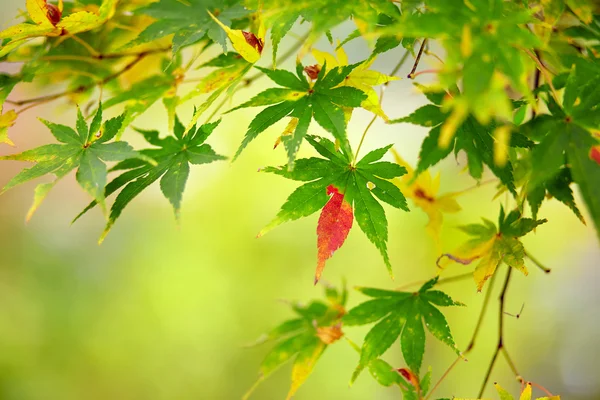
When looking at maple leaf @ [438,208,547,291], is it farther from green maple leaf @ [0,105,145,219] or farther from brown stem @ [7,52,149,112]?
brown stem @ [7,52,149,112]

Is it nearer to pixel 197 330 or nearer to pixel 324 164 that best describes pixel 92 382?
pixel 197 330

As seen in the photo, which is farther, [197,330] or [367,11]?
[197,330]

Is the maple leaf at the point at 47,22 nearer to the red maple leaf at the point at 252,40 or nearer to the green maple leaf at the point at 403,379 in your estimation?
the red maple leaf at the point at 252,40

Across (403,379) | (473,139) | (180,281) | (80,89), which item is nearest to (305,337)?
(403,379)

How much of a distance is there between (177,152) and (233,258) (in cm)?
249

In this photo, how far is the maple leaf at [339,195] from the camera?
1.78 ft

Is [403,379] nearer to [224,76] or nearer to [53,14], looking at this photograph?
[224,76]

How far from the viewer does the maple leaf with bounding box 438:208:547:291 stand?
596mm

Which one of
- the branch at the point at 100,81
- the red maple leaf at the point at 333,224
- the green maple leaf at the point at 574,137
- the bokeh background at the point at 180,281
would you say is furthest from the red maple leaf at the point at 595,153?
the bokeh background at the point at 180,281

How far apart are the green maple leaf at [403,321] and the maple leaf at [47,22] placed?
1.52 ft

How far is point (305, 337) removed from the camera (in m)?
0.78

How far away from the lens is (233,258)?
3.03 m

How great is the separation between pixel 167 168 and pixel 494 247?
0.40 meters

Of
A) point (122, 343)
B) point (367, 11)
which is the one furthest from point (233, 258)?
point (367, 11)
